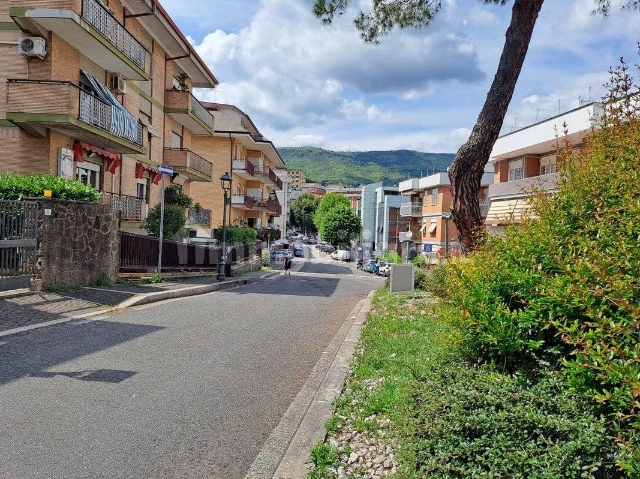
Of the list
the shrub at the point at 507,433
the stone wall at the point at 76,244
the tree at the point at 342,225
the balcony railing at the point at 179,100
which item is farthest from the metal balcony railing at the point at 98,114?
the tree at the point at 342,225

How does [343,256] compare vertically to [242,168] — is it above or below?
below

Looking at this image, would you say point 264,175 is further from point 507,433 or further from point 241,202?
point 507,433

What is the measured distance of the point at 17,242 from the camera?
10625 millimetres

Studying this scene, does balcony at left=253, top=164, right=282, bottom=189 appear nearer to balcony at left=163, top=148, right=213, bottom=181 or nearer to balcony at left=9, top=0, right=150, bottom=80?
balcony at left=163, top=148, right=213, bottom=181

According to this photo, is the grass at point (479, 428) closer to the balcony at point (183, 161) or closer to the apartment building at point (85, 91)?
the apartment building at point (85, 91)

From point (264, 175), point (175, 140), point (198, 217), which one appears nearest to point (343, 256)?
point (264, 175)

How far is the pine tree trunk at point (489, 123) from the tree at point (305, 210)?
448ft

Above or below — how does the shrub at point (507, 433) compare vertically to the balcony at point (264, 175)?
A: below

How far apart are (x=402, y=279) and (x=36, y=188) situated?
858 cm

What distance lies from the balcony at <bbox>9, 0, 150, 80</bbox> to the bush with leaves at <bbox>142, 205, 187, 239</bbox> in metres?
5.48

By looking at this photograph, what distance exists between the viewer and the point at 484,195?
153 ft

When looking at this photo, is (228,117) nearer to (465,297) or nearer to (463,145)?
(463,145)

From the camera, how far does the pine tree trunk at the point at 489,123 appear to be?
7098 millimetres

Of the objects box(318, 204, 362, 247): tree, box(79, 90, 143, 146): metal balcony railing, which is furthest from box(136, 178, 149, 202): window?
box(318, 204, 362, 247): tree
